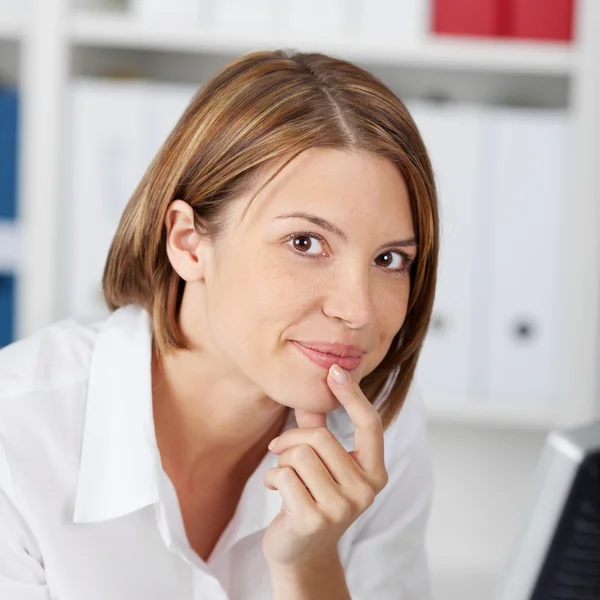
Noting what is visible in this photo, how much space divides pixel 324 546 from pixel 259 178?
1.28 feet

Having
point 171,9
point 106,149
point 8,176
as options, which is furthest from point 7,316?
point 171,9

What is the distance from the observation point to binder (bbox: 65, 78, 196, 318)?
5.36 feet

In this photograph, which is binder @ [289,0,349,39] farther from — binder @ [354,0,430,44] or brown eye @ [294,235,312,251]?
brown eye @ [294,235,312,251]

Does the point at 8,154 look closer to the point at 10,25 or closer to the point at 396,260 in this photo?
the point at 10,25

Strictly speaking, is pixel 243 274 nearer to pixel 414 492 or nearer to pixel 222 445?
pixel 222 445

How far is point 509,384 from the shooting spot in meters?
1.66

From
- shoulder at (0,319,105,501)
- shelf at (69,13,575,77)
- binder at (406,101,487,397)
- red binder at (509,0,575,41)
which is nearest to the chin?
shoulder at (0,319,105,501)

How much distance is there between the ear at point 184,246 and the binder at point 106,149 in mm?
633

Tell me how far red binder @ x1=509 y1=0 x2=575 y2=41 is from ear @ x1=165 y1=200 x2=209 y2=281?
0.93 m

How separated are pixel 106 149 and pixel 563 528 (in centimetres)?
135

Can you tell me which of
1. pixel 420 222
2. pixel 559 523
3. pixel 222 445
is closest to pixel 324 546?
pixel 222 445

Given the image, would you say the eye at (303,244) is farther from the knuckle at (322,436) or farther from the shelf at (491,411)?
the shelf at (491,411)

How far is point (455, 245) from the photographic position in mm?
1645

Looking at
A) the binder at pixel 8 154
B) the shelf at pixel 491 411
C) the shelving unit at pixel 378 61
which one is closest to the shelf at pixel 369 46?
the shelving unit at pixel 378 61
